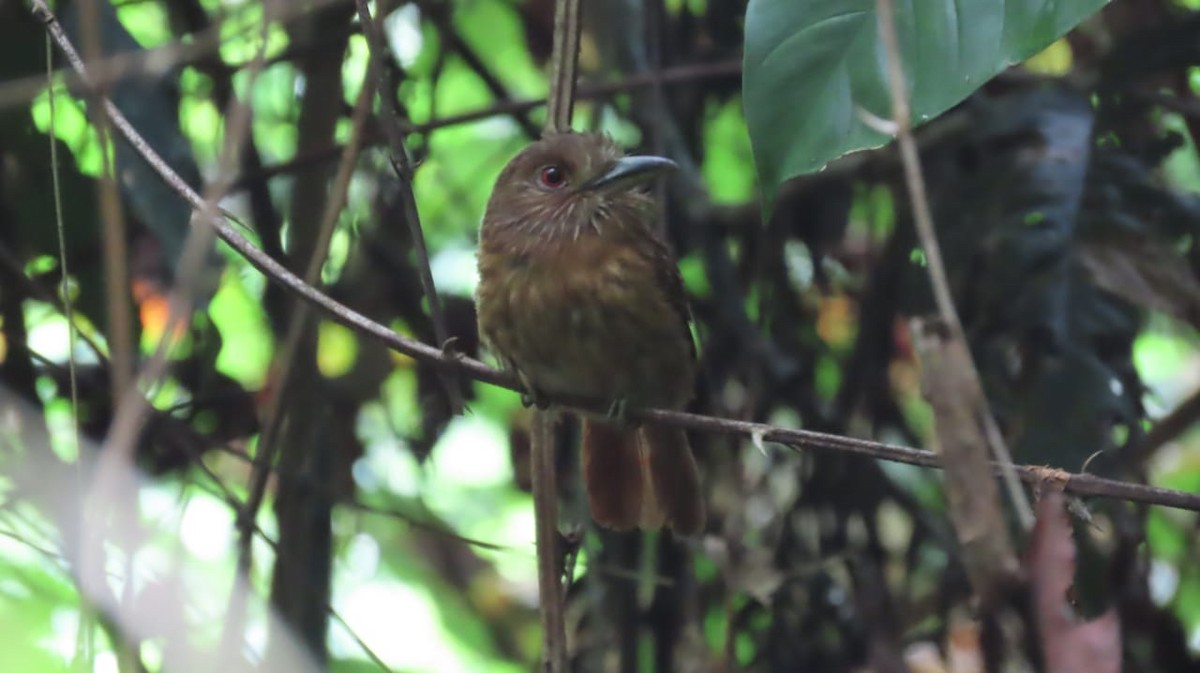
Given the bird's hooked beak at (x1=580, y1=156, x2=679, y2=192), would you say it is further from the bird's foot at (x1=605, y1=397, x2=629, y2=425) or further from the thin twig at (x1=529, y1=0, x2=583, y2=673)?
the bird's foot at (x1=605, y1=397, x2=629, y2=425)

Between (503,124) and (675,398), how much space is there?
150 cm

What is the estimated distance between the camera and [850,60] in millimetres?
1887

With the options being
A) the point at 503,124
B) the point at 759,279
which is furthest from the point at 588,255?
the point at 503,124

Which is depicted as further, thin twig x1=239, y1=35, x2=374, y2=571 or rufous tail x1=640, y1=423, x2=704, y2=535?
rufous tail x1=640, y1=423, x2=704, y2=535

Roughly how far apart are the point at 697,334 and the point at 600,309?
1.89 feet

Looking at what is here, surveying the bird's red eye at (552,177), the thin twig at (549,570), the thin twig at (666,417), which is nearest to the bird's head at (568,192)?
the bird's red eye at (552,177)

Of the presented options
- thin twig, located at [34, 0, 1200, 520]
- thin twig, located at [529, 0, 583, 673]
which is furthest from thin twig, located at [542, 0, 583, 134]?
thin twig, located at [34, 0, 1200, 520]

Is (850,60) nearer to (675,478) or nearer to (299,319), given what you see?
(299,319)

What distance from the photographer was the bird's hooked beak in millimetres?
2654

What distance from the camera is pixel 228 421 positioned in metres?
3.15

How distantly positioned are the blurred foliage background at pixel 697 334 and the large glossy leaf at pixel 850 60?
0.73 m

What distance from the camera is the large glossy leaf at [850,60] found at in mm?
1830

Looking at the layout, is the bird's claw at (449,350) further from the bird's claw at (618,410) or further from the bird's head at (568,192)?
the bird's head at (568,192)

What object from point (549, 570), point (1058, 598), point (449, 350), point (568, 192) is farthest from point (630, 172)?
point (1058, 598)
